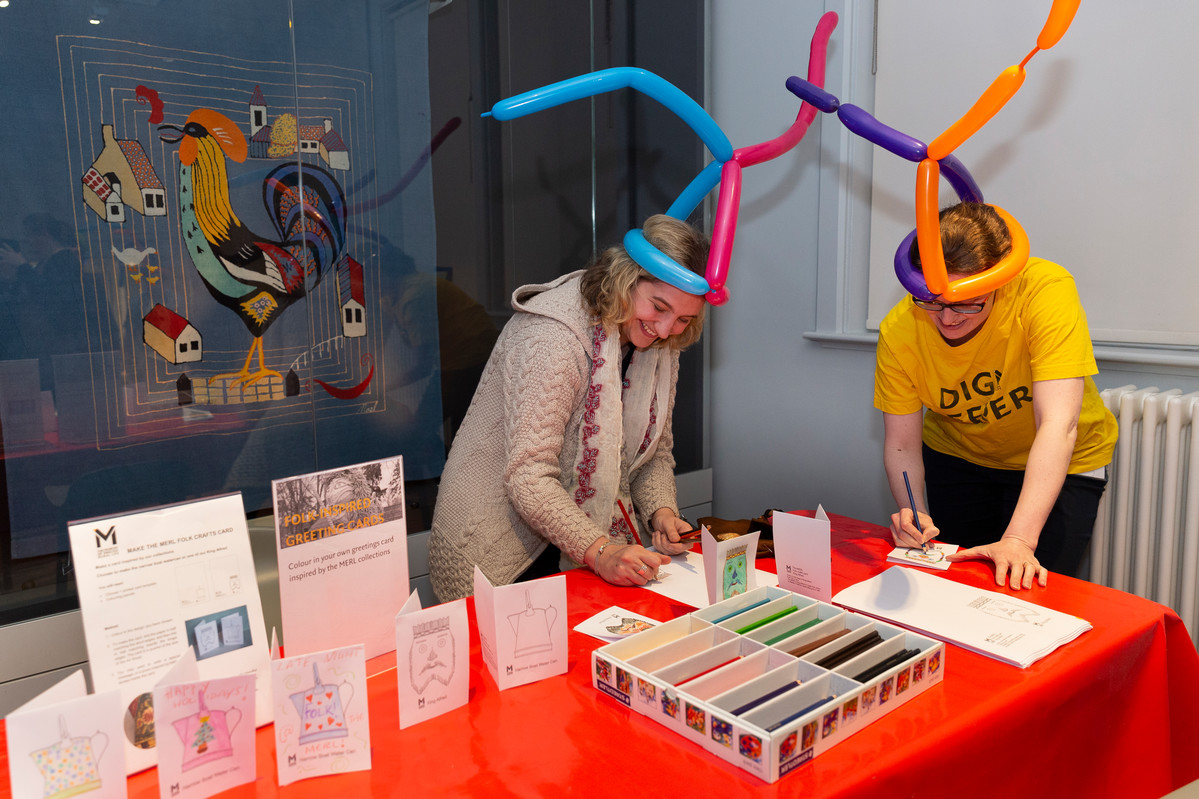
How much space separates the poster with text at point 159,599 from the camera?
85cm

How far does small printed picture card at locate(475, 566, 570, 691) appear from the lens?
3.43 ft

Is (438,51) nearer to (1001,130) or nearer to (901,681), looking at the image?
(1001,130)

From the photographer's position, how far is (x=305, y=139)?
2.11m

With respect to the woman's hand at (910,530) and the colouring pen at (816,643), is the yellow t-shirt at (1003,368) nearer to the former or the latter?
the woman's hand at (910,530)

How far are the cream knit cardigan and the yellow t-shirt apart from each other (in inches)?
21.2

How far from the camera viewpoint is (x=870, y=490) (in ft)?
8.91

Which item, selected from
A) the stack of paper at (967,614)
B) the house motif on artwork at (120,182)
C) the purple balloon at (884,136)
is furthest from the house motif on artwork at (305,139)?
the stack of paper at (967,614)

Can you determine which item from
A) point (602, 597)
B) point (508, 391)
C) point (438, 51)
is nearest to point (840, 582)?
point (602, 597)

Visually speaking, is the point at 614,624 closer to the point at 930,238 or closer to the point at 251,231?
the point at 930,238

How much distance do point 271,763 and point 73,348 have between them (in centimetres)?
135

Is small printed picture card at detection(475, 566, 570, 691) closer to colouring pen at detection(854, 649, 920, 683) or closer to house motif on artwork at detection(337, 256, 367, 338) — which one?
colouring pen at detection(854, 649, 920, 683)

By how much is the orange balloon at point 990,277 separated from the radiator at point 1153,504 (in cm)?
74

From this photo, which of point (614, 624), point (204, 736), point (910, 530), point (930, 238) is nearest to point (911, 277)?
point (930, 238)

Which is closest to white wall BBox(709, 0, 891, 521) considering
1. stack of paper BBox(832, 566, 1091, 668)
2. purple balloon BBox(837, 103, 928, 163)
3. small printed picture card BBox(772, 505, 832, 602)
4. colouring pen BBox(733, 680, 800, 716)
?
purple balloon BBox(837, 103, 928, 163)
